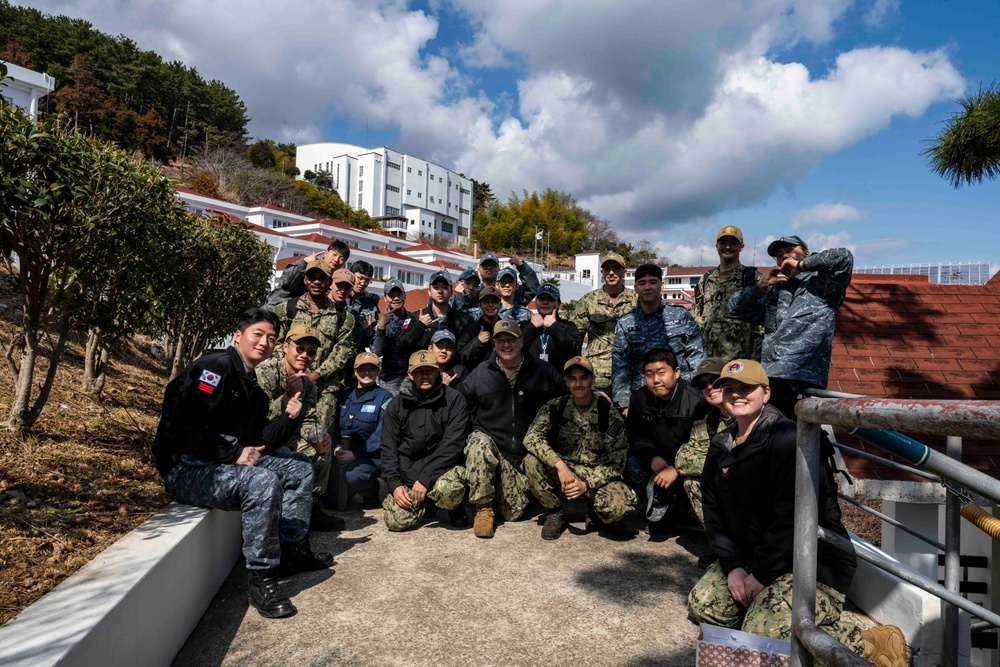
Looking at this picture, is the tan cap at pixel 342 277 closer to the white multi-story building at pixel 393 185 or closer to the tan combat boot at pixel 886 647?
the tan combat boot at pixel 886 647

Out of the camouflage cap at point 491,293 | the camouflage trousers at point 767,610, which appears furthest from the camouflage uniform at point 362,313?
the camouflage trousers at point 767,610

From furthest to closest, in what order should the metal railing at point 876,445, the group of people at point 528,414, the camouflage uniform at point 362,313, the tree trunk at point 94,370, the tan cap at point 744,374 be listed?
the camouflage uniform at point 362,313
the tree trunk at point 94,370
the group of people at point 528,414
the tan cap at point 744,374
the metal railing at point 876,445

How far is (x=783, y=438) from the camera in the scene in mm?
2893

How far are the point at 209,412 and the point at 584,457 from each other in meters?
2.64

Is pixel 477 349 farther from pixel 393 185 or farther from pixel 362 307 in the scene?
pixel 393 185

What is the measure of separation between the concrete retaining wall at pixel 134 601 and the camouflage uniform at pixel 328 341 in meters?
1.95

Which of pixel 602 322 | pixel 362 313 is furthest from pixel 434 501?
pixel 362 313

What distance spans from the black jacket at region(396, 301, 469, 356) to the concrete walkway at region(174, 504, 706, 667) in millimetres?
2019

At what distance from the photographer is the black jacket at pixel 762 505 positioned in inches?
111

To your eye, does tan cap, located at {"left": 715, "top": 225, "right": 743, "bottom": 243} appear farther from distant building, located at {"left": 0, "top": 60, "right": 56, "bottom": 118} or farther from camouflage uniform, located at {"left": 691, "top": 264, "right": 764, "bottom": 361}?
distant building, located at {"left": 0, "top": 60, "right": 56, "bottom": 118}

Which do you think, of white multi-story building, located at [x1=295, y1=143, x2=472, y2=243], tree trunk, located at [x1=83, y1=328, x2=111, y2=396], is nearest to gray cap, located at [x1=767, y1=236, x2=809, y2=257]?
tree trunk, located at [x1=83, y1=328, x2=111, y2=396]

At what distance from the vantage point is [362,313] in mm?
6508

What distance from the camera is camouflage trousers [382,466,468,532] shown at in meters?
4.56

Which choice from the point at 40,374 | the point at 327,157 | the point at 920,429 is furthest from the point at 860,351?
the point at 327,157
